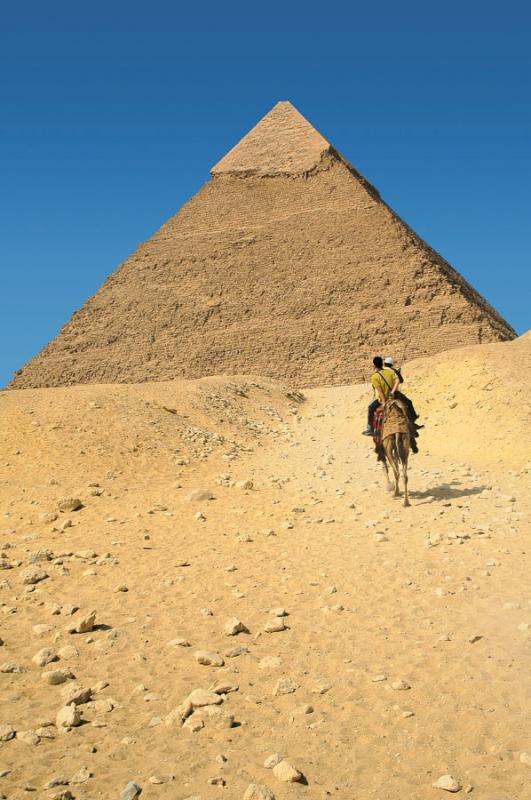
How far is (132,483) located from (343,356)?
30.9m

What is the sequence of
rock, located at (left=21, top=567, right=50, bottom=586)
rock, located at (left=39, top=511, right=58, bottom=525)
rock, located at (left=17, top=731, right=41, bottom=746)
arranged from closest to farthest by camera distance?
rock, located at (left=17, top=731, right=41, bottom=746) < rock, located at (left=21, top=567, right=50, bottom=586) < rock, located at (left=39, top=511, right=58, bottom=525)

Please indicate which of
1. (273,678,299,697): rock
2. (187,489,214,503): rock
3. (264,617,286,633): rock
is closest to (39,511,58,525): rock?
(187,489,214,503): rock

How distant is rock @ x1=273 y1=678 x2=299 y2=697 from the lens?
9.74 ft

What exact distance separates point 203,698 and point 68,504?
4077 millimetres

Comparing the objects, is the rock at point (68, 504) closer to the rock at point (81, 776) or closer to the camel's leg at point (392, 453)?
the camel's leg at point (392, 453)

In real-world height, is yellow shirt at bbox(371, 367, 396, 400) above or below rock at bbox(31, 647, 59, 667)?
above

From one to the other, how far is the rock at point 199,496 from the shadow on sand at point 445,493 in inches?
83.4

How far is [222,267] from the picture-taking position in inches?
1842

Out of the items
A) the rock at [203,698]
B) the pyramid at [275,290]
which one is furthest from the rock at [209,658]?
the pyramid at [275,290]

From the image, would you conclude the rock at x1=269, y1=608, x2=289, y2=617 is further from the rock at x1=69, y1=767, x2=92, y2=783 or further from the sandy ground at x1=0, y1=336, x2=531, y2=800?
the rock at x1=69, y1=767, x2=92, y2=783

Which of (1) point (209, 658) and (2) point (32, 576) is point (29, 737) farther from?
(2) point (32, 576)

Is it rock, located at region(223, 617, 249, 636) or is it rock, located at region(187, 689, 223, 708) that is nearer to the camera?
rock, located at region(187, 689, 223, 708)

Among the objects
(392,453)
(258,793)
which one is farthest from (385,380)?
(258,793)

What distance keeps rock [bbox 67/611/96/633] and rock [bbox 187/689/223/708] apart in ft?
3.16
